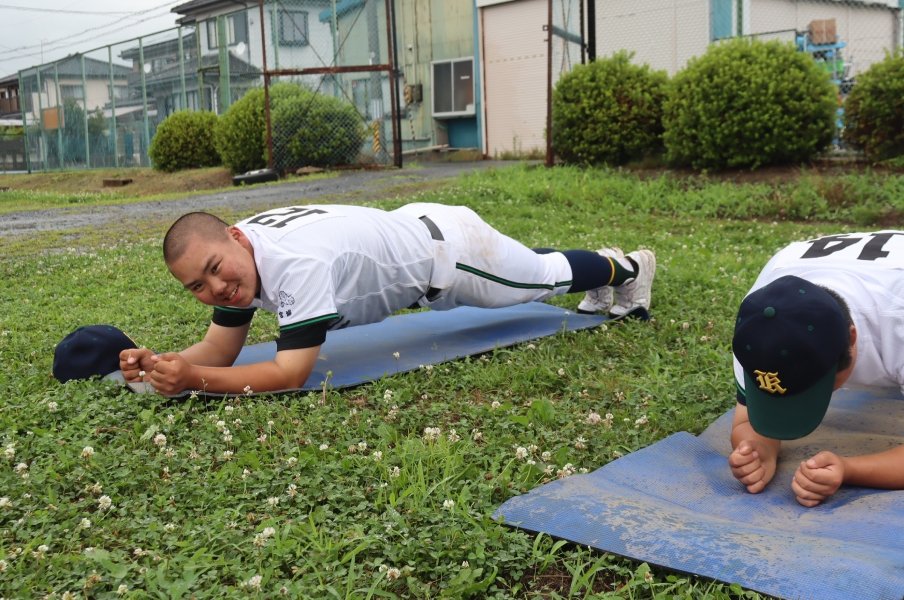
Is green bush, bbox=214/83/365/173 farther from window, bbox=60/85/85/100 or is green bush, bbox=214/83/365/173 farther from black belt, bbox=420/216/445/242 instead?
black belt, bbox=420/216/445/242

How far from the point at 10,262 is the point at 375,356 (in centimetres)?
487

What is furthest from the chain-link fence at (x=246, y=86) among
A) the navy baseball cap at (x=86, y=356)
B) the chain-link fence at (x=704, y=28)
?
the navy baseball cap at (x=86, y=356)

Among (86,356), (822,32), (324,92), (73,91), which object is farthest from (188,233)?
(73,91)

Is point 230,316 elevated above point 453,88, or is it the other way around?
point 453,88

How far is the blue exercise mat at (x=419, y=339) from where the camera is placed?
4.29m

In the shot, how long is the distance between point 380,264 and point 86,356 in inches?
54.6

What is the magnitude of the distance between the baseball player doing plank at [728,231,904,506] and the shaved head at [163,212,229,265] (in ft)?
7.22

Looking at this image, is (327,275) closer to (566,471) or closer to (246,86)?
(566,471)

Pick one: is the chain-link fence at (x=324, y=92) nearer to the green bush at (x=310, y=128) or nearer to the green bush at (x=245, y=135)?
the green bush at (x=310, y=128)

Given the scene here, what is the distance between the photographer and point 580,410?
3709 millimetres

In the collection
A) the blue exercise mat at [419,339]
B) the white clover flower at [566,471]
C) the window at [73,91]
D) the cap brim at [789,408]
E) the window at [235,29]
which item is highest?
the window at [235,29]

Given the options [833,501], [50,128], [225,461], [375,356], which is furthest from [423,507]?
[50,128]

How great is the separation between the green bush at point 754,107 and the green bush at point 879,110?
29cm

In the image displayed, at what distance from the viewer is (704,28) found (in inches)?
663
